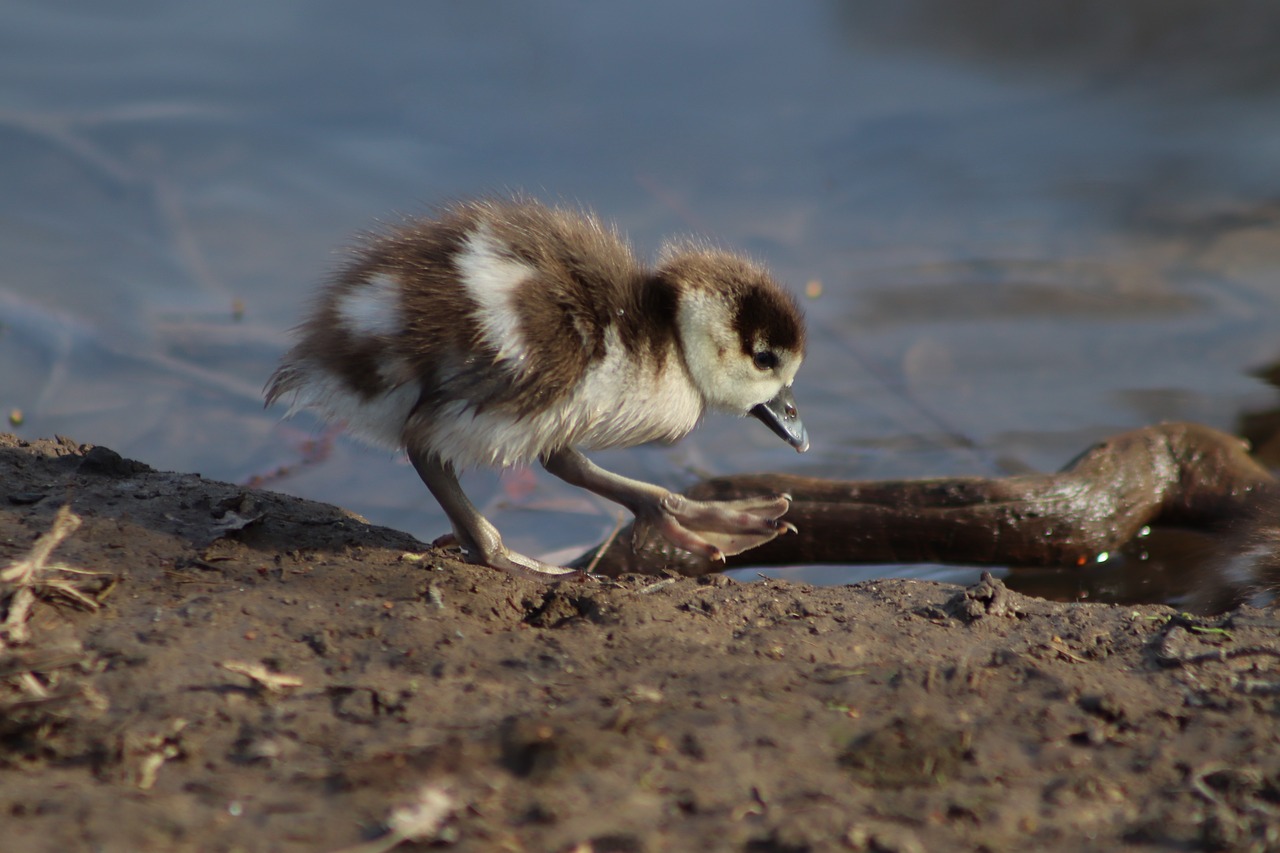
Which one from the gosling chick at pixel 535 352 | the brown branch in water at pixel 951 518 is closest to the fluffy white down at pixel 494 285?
the gosling chick at pixel 535 352

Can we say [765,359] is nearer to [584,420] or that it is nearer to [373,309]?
[584,420]

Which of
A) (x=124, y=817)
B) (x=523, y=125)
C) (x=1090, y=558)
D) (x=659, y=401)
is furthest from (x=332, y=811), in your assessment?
(x=523, y=125)

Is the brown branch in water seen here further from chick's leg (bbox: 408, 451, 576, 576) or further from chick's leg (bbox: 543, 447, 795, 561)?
chick's leg (bbox: 408, 451, 576, 576)

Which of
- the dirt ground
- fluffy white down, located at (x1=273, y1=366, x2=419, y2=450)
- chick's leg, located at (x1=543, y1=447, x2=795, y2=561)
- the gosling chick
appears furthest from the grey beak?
fluffy white down, located at (x1=273, y1=366, x2=419, y2=450)

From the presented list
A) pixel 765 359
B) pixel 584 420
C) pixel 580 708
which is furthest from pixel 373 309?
pixel 580 708

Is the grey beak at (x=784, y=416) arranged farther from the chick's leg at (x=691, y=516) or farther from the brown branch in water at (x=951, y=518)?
the brown branch in water at (x=951, y=518)
